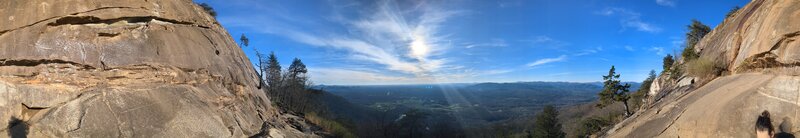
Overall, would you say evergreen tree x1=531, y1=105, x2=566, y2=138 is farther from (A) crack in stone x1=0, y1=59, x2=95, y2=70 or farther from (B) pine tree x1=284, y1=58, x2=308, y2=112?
(A) crack in stone x1=0, y1=59, x2=95, y2=70

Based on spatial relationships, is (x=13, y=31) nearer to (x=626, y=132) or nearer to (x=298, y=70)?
(x=626, y=132)

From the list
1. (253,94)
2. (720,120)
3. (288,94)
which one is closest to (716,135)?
(720,120)

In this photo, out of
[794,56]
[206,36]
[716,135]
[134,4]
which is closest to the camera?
[794,56]

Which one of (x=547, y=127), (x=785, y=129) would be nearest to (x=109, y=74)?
(x=785, y=129)

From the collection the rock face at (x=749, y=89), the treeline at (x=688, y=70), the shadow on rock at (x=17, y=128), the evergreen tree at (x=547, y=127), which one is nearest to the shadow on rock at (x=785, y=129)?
the rock face at (x=749, y=89)

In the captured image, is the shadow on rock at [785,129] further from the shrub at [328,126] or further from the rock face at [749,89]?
the shrub at [328,126]

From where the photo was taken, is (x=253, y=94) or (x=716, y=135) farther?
(x=253, y=94)
